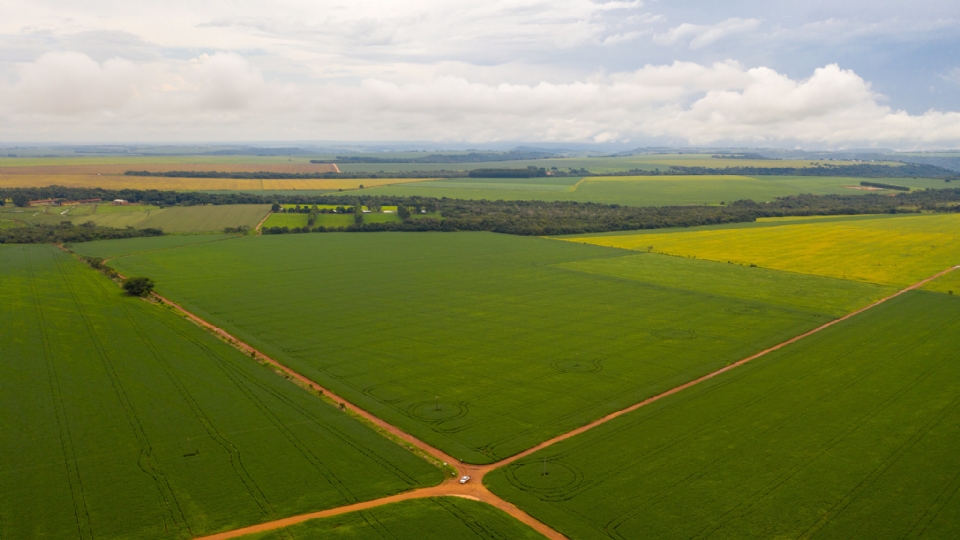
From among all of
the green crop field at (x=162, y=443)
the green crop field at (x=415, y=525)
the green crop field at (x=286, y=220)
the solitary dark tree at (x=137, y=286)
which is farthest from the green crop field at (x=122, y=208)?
the green crop field at (x=415, y=525)

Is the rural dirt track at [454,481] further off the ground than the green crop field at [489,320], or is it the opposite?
the green crop field at [489,320]

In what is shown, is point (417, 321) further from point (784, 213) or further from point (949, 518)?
point (784, 213)

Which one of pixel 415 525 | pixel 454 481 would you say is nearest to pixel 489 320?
pixel 454 481

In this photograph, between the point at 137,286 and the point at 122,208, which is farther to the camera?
the point at 122,208

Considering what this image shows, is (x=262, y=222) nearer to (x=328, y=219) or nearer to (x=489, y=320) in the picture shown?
(x=328, y=219)

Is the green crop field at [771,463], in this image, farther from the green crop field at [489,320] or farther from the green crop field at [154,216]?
the green crop field at [154,216]

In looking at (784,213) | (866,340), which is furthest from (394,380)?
(784,213)

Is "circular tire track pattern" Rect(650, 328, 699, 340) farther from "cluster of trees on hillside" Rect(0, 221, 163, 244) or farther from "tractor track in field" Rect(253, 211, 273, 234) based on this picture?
"cluster of trees on hillside" Rect(0, 221, 163, 244)
